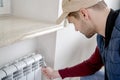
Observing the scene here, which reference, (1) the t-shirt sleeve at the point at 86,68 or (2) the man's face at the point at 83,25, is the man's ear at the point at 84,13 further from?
(1) the t-shirt sleeve at the point at 86,68

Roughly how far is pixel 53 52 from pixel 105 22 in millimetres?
419

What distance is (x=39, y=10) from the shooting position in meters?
1.17

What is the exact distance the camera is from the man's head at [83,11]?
86 centimetres

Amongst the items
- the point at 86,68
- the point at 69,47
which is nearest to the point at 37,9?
the point at 69,47

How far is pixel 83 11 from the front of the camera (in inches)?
34.4

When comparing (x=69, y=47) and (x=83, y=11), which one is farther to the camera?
(x=69, y=47)

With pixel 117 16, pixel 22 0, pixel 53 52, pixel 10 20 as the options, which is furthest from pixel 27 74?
pixel 117 16

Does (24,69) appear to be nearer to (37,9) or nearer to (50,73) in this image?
(50,73)

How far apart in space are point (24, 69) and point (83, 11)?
0.44 m

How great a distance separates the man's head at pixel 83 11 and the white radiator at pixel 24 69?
0.34 metres

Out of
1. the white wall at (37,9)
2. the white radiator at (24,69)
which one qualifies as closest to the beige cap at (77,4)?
the white wall at (37,9)

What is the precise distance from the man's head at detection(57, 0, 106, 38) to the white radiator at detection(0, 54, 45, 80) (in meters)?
0.34

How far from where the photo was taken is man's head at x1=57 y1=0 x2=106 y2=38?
2.83 feet

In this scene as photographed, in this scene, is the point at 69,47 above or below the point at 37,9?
below
